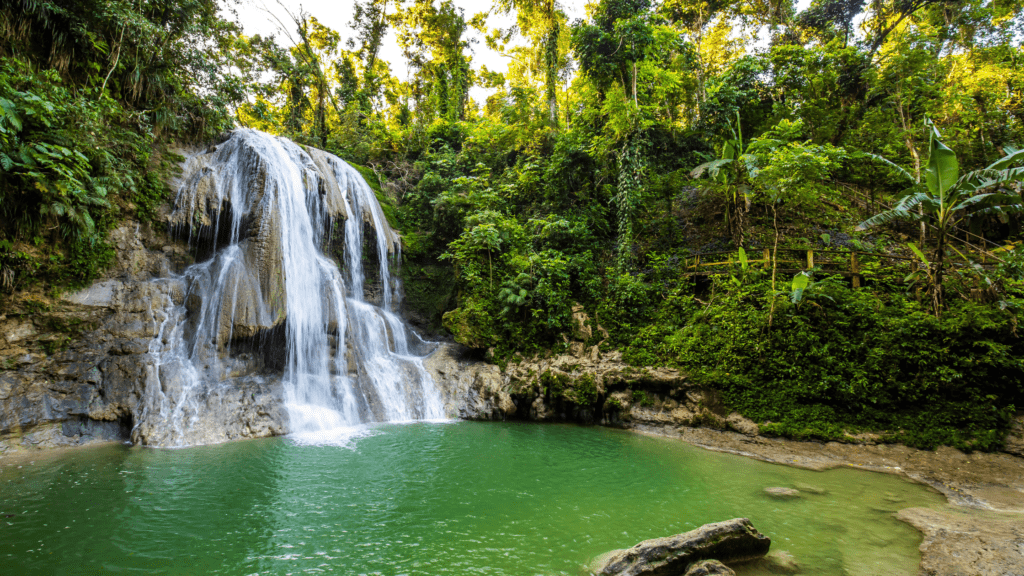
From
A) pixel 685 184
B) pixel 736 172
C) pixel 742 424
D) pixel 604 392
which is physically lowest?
pixel 742 424

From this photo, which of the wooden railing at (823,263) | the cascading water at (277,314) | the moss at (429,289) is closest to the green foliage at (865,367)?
the wooden railing at (823,263)

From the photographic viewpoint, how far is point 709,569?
10.4 feet

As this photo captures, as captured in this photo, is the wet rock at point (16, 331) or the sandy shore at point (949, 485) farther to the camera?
the wet rock at point (16, 331)

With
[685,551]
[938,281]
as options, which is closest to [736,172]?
[938,281]

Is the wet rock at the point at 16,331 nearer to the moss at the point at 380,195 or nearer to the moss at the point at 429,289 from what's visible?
the moss at the point at 429,289

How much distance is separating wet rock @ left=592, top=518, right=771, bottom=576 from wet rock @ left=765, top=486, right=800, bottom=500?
6.61 feet

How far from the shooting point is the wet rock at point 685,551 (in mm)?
3326

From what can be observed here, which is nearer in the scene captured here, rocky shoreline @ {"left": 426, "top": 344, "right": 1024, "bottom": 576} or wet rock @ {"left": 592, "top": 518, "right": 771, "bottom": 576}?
wet rock @ {"left": 592, "top": 518, "right": 771, "bottom": 576}

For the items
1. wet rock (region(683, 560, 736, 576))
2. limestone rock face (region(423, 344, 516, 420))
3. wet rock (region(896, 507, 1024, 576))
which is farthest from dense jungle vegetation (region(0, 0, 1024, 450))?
wet rock (region(683, 560, 736, 576))

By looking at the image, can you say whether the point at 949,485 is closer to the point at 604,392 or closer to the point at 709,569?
the point at 709,569

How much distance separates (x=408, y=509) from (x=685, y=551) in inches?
125

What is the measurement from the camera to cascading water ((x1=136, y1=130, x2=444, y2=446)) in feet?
29.1

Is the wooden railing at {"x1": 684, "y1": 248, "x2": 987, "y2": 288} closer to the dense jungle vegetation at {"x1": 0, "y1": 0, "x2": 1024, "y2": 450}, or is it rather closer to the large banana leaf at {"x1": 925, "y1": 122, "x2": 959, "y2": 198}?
the dense jungle vegetation at {"x1": 0, "y1": 0, "x2": 1024, "y2": 450}

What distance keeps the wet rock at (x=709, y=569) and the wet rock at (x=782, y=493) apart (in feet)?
9.04
